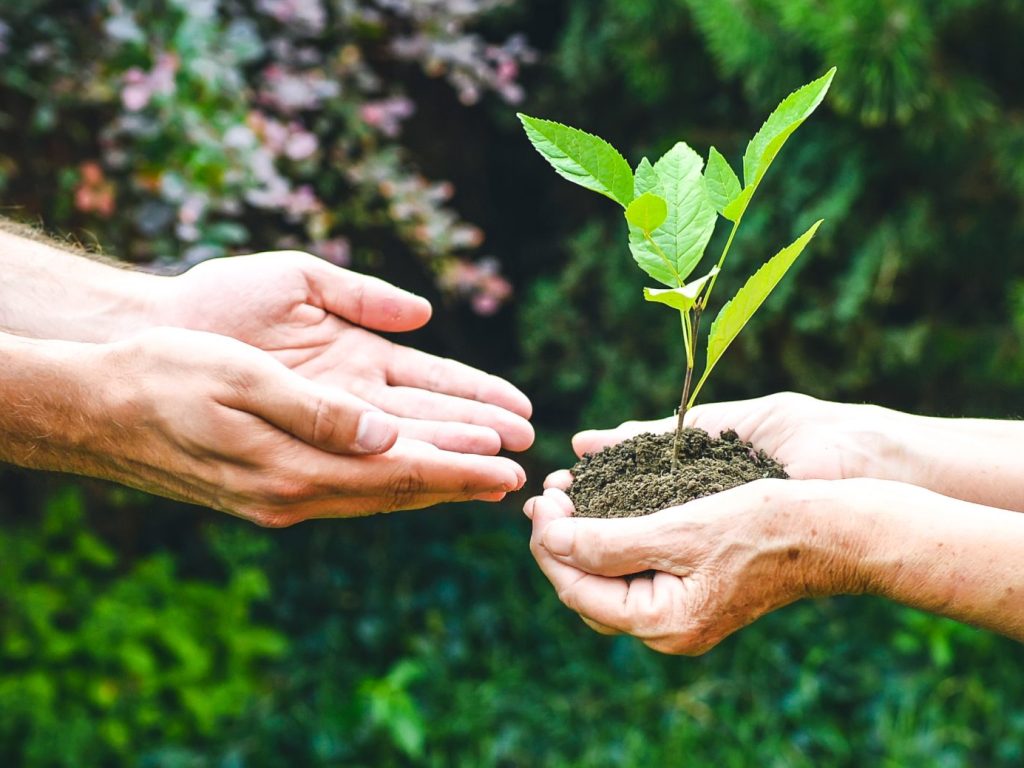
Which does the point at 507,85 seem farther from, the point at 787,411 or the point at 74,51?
the point at 787,411

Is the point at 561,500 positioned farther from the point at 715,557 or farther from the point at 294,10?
the point at 294,10

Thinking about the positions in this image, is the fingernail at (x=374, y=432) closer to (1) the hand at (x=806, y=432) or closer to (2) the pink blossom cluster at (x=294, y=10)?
(1) the hand at (x=806, y=432)

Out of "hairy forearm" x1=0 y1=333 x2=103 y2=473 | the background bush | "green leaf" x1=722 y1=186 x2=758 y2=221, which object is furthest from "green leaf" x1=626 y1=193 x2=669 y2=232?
the background bush

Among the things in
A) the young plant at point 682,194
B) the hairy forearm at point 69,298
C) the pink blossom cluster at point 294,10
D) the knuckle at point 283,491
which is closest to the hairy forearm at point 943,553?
the young plant at point 682,194

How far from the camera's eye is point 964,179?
2.86 metres

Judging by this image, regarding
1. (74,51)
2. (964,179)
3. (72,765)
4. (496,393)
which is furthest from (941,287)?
(72,765)

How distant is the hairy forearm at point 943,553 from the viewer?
1326 millimetres

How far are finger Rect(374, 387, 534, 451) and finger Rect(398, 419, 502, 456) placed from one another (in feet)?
0.13

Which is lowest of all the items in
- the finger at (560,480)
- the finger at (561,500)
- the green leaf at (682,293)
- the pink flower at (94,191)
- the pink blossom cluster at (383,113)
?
the finger at (560,480)

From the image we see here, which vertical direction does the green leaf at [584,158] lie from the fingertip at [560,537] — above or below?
above

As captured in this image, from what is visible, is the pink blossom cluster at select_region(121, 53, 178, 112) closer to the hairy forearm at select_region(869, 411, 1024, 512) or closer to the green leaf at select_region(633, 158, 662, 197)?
the green leaf at select_region(633, 158, 662, 197)

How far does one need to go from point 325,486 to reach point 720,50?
6.21ft

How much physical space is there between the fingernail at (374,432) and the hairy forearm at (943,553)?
651mm

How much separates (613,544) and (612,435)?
45 centimetres
